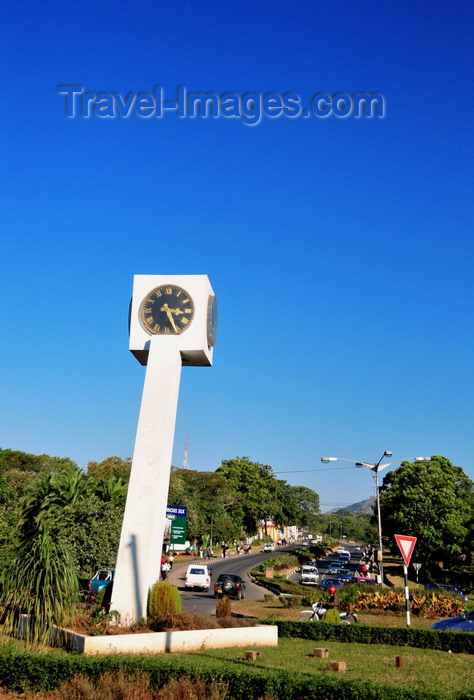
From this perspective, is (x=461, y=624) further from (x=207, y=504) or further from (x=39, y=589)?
(x=207, y=504)

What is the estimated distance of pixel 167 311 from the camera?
911 inches

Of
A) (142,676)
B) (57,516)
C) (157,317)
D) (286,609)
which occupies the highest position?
(157,317)

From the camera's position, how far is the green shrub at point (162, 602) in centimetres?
1858

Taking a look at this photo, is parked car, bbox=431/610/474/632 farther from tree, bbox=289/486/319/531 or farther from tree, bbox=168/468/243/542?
tree, bbox=289/486/319/531

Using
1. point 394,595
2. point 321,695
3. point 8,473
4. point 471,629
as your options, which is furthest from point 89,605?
point 8,473

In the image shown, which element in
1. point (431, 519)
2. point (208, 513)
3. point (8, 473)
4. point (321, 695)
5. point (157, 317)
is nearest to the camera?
point (321, 695)

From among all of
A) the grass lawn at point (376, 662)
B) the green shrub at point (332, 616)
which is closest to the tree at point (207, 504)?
the green shrub at point (332, 616)

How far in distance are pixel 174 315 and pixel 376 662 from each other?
13674 mm

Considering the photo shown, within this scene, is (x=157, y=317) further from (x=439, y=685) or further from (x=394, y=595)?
(x=394, y=595)

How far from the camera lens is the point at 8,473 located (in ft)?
233

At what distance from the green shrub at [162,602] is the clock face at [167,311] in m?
9.27

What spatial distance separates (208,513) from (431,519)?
129ft

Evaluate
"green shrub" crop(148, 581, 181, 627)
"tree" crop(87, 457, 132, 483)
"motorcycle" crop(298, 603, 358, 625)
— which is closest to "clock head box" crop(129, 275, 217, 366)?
"green shrub" crop(148, 581, 181, 627)

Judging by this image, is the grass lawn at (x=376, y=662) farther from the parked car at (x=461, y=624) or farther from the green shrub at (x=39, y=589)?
the green shrub at (x=39, y=589)
